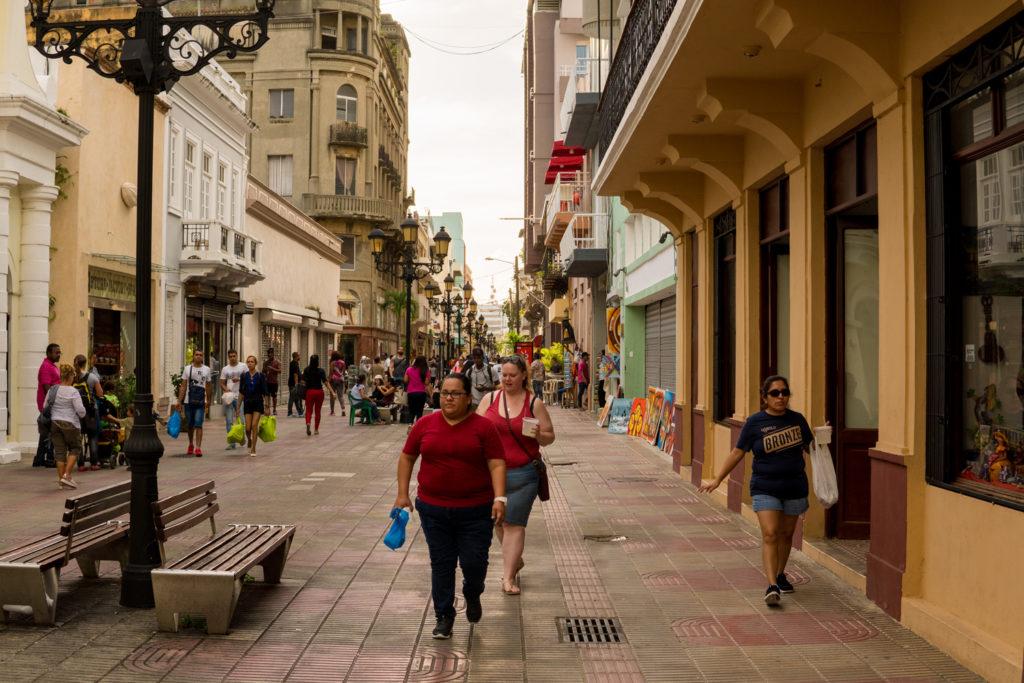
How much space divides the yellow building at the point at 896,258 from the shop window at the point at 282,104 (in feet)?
145

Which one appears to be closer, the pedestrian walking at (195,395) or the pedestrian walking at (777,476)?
the pedestrian walking at (777,476)

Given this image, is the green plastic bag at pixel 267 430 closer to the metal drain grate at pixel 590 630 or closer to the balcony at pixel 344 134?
the metal drain grate at pixel 590 630

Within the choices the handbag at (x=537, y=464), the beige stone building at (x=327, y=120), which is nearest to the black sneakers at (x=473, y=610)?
the handbag at (x=537, y=464)

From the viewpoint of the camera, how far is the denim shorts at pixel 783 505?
682 cm

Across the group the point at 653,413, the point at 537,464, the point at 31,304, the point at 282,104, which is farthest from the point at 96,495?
the point at 282,104

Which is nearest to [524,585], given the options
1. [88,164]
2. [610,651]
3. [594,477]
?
[610,651]

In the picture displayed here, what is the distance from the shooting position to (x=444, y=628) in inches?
233

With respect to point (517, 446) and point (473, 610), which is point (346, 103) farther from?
point (473, 610)

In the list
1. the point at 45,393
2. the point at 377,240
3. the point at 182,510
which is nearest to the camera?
the point at 182,510

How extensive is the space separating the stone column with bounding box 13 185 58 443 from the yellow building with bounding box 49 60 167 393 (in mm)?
1662

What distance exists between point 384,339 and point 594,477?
159ft

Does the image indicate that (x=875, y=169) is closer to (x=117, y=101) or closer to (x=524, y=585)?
(x=524, y=585)

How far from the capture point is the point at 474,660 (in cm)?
555

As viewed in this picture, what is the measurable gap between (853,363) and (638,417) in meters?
12.5
